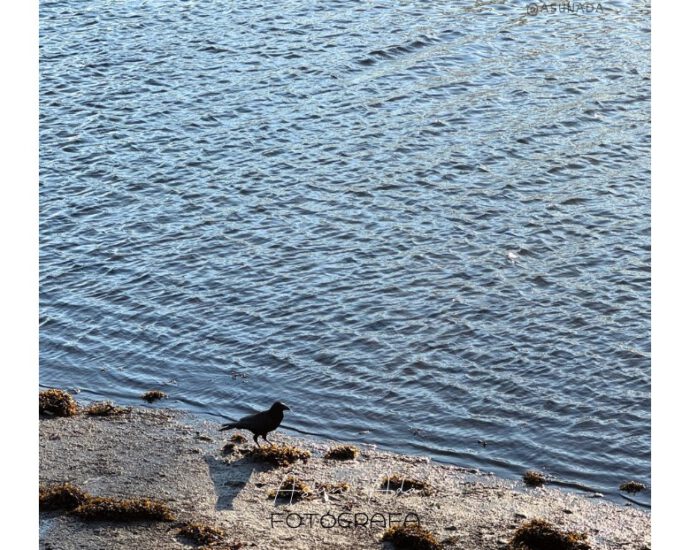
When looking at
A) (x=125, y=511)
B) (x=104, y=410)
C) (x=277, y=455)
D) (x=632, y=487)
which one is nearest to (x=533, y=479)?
(x=632, y=487)

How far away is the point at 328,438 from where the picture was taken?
20.3 meters

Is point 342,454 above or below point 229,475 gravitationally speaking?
below

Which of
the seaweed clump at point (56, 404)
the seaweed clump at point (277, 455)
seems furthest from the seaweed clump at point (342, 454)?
the seaweed clump at point (56, 404)

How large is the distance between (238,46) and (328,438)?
2343cm

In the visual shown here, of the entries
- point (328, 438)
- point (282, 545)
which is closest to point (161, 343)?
point (328, 438)

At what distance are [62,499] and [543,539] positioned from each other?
779cm

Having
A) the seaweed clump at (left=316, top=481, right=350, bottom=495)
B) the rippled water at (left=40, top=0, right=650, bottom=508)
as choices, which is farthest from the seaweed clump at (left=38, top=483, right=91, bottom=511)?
the rippled water at (left=40, top=0, right=650, bottom=508)

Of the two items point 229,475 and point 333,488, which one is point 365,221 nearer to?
point 229,475

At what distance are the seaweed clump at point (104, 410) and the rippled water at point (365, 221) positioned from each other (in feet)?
2.34

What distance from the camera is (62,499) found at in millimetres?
17156

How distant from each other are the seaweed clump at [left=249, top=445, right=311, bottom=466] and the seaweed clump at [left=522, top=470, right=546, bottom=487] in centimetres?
400

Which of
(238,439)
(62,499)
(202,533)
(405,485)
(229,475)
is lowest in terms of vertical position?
(405,485)

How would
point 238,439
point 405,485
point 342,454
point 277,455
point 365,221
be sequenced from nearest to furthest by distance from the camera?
1. point 405,485
2. point 277,455
3. point 342,454
4. point 238,439
5. point 365,221
